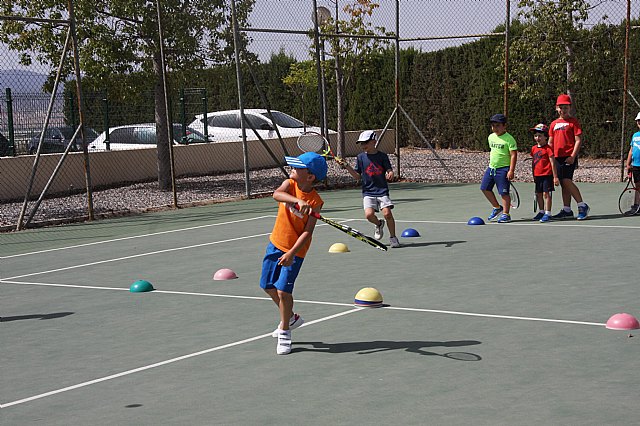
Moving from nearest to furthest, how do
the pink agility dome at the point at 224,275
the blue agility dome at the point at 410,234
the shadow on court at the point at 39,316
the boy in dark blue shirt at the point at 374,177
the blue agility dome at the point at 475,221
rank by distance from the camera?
1. the shadow on court at the point at 39,316
2. the pink agility dome at the point at 224,275
3. the boy in dark blue shirt at the point at 374,177
4. the blue agility dome at the point at 410,234
5. the blue agility dome at the point at 475,221

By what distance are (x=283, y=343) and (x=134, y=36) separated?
44.9 ft

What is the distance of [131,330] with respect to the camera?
25.4ft

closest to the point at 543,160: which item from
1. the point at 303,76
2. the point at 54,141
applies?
the point at 54,141

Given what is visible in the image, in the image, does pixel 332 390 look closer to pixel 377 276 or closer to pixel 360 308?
pixel 360 308

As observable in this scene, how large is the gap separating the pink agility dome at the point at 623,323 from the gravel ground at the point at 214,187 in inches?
437

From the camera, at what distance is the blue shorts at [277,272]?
6.79 m

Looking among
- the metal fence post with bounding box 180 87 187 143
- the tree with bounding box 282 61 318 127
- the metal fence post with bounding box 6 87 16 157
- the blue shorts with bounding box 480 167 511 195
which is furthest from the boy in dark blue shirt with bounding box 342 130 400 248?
the tree with bounding box 282 61 318 127

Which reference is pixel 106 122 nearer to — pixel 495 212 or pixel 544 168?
pixel 495 212

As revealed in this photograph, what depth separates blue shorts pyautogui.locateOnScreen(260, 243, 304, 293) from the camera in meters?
6.79

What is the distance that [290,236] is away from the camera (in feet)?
22.6

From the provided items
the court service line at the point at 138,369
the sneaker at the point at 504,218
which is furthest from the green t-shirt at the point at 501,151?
the court service line at the point at 138,369

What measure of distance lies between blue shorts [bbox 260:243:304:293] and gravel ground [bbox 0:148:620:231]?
969 cm

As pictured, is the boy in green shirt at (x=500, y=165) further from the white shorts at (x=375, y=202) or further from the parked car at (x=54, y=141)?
the parked car at (x=54, y=141)

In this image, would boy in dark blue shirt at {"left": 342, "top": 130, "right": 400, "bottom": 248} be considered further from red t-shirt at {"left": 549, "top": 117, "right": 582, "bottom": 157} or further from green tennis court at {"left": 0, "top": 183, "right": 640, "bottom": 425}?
red t-shirt at {"left": 549, "top": 117, "right": 582, "bottom": 157}
